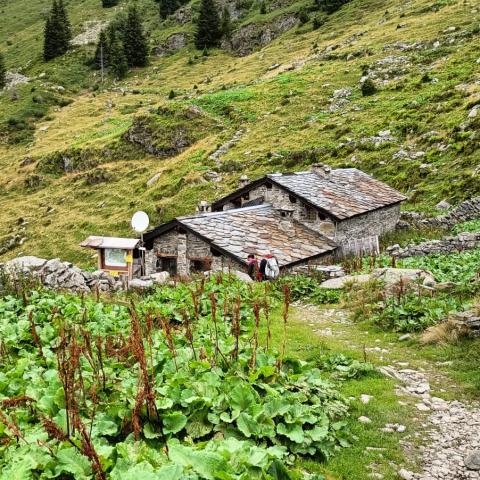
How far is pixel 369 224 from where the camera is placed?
30.4 metres

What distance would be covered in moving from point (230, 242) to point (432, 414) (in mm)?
15977

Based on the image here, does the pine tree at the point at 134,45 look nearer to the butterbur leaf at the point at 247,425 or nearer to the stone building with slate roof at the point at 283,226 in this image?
the stone building with slate roof at the point at 283,226

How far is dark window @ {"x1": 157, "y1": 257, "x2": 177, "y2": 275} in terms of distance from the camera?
26.1m

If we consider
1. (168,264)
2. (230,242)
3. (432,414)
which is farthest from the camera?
(168,264)

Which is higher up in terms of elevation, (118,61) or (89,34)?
(89,34)

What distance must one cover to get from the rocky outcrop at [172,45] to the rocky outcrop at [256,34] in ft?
Answer: 34.5

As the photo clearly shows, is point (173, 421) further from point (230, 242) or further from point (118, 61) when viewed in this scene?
point (118, 61)

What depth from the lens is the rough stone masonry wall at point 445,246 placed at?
925 inches

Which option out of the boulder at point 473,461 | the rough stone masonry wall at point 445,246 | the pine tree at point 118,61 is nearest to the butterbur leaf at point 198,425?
the boulder at point 473,461

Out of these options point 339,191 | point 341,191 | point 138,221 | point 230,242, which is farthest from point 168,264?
point 341,191

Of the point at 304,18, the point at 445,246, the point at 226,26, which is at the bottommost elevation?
the point at 445,246

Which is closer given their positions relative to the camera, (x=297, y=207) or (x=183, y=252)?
(x=183, y=252)

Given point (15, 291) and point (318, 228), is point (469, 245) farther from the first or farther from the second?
point (15, 291)

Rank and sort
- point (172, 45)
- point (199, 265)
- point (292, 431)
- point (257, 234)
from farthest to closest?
point (172, 45) → point (257, 234) → point (199, 265) → point (292, 431)
